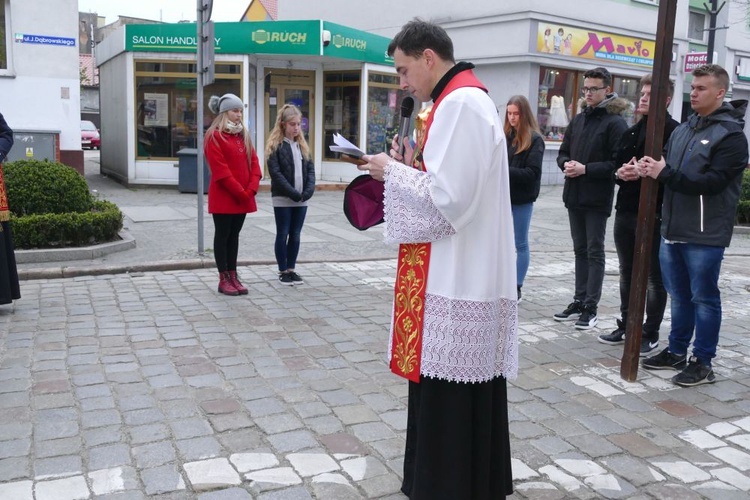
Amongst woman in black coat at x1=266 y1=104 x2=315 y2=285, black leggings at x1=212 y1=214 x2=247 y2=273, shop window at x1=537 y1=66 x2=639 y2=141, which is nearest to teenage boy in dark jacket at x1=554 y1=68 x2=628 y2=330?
woman in black coat at x1=266 y1=104 x2=315 y2=285

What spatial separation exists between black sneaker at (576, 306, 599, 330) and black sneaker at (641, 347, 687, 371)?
0.99 meters

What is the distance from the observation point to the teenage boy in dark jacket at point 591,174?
6145 millimetres

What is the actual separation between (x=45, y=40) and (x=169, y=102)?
3216mm

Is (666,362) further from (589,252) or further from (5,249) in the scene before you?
(5,249)

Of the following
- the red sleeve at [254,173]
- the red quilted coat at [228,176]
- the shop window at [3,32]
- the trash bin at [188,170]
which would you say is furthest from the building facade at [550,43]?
the red quilted coat at [228,176]

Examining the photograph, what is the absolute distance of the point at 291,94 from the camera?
60.6 ft

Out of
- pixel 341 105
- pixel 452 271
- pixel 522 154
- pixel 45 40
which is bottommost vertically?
pixel 452 271

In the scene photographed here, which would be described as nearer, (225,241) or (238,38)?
(225,241)

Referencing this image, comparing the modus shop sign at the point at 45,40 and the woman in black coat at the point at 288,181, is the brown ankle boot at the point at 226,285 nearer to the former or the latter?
the woman in black coat at the point at 288,181

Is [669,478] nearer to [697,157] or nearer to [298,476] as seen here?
[298,476]

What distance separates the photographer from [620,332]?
6051 millimetres

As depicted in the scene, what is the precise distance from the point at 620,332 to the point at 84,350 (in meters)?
4.27

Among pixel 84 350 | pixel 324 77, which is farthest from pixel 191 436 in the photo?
pixel 324 77

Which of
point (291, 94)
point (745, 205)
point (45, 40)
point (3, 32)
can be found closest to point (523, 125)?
point (745, 205)
